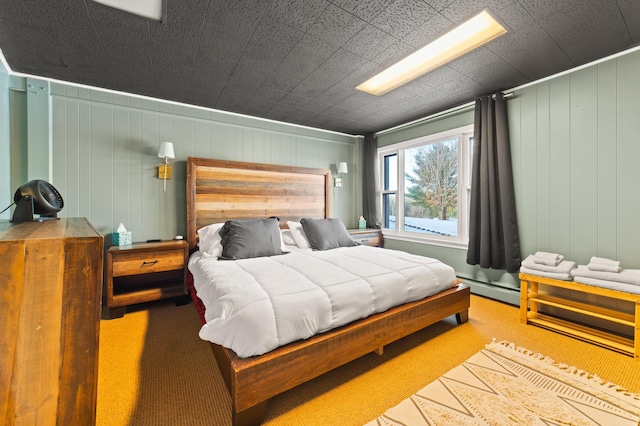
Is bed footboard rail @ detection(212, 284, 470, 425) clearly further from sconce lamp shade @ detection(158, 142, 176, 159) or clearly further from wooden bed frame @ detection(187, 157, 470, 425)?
sconce lamp shade @ detection(158, 142, 176, 159)

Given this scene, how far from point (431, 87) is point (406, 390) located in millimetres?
2855

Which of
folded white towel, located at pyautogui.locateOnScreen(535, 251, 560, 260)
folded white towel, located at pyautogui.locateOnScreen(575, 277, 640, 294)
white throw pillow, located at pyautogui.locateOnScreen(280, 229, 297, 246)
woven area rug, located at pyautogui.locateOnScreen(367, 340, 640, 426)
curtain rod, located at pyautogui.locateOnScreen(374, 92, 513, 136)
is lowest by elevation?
woven area rug, located at pyautogui.locateOnScreen(367, 340, 640, 426)

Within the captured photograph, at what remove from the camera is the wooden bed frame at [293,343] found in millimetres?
1430

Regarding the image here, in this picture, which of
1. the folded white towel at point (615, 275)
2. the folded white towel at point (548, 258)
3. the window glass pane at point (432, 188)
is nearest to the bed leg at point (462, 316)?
the folded white towel at point (548, 258)

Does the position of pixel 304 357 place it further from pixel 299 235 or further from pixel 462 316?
pixel 299 235

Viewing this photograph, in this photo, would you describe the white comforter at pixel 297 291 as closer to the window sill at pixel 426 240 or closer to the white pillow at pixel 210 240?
the white pillow at pixel 210 240

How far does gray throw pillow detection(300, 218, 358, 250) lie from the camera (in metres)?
3.28

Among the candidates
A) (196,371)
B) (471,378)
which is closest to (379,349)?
(471,378)

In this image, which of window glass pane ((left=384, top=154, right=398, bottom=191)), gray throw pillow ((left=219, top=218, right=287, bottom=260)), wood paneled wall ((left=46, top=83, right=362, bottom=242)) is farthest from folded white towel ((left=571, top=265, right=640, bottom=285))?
wood paneled wall ((left=46, top=83, right=362, bottom=242))

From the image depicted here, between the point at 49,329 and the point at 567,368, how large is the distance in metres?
2.77

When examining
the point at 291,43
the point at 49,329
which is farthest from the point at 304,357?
the point at 291,43

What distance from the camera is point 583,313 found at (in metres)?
2.35

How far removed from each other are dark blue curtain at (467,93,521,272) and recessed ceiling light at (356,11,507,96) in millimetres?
1051

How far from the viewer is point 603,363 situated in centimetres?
197
